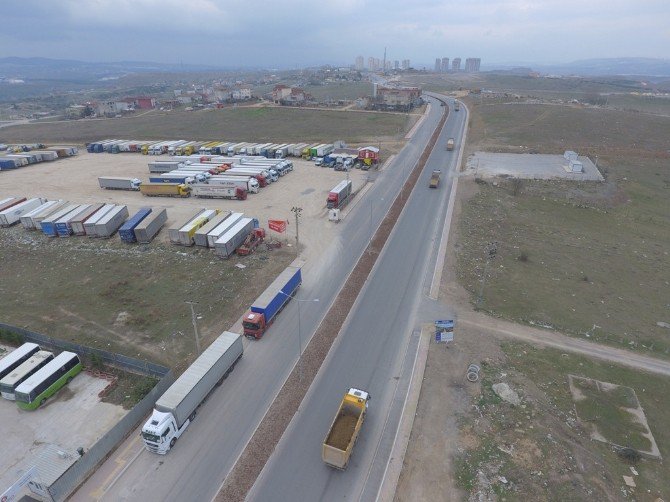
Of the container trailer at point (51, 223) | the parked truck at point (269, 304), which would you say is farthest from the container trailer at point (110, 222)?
the parked truck at point (269, 304)

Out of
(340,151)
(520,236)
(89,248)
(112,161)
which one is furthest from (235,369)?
(112,161)

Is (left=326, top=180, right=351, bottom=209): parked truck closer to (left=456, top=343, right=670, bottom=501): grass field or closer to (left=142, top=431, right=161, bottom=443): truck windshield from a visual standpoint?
(left=456, top=343, right=670, bottom=501): grass field

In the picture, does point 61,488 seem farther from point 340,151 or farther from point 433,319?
point 340,151

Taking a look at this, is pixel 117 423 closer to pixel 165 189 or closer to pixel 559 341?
pixel 559 341

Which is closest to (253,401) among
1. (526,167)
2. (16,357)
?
(16,357)

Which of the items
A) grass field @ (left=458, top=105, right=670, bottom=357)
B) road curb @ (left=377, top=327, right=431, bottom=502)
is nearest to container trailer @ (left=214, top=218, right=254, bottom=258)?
road curb @ (left=377, top=327, right=431, bottom=502)

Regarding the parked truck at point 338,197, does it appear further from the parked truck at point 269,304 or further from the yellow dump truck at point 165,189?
the yellow dump truck at point 165,189
